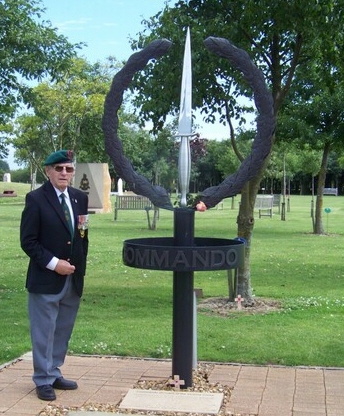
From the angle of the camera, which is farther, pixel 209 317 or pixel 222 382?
pixel 209 317

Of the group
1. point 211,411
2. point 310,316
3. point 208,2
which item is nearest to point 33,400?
point 211,411

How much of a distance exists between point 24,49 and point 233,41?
2.81m

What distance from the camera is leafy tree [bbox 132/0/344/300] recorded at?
7.87 metres

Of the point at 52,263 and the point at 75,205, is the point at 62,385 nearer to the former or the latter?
the point at 52,263

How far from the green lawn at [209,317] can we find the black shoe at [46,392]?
1.28 m

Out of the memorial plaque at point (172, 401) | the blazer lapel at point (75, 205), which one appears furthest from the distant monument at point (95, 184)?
the memorial plaque at point (172, 401)

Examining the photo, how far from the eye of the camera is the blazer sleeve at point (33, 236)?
4.86m

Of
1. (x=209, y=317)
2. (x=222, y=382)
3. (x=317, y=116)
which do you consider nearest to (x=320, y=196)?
(x=317, y=116)

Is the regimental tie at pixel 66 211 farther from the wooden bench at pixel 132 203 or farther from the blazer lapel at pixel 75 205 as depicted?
the wooden bench at pixel 132 203

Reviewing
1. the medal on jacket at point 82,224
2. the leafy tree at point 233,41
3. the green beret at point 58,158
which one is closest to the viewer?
the green beret at point 58,158

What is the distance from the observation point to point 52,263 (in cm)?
487

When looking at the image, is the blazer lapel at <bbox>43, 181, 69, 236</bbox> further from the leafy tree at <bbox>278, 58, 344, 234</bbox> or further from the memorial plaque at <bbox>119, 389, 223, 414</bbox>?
the leafy tree at <bbox>278, 58, 344, 234</bbox>

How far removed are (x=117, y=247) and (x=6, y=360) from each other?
30.8 ft

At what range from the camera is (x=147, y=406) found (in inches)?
187
